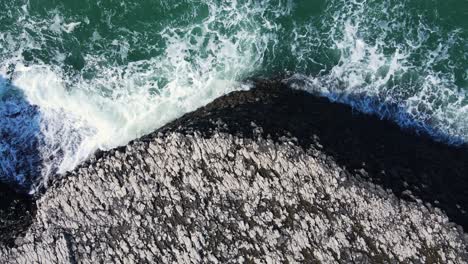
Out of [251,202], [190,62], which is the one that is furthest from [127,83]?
[251,202]

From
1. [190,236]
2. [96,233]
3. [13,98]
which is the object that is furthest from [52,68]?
[190,236]

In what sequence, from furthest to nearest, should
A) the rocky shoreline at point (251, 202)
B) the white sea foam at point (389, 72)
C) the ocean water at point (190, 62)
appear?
1. the ocean water at point (190, 62)
2. the white sea foam at point (389, 72)
3. the rocky shoreline at point (251, 202)

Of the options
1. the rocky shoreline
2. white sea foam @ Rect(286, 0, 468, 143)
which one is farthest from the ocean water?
the rocky shoreline

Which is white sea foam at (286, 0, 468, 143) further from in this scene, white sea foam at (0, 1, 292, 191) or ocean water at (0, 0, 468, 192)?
white sea foam at (0, 1, 292, 191)

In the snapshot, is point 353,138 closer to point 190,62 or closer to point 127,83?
point 190,62

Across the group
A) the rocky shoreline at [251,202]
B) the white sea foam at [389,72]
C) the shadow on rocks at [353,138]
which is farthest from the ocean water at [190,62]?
the rocky shoreline at [251,202]

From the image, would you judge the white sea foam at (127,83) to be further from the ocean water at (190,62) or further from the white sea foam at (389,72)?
the white sea foam at (389,72)
